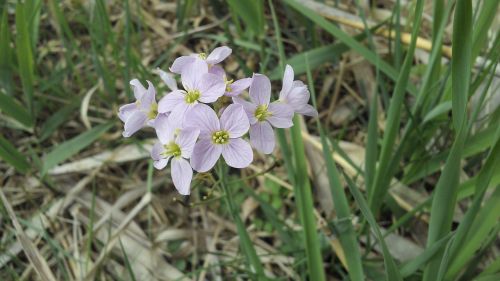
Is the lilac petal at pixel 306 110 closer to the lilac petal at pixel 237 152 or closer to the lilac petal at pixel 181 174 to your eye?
the lilac petal at pixel 237 152

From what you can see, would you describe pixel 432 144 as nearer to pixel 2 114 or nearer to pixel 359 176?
pixel 359 176

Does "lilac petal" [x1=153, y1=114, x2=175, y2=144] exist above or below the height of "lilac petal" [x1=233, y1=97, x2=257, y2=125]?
below

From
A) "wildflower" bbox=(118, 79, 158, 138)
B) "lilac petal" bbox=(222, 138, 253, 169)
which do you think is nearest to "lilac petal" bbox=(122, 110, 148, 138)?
"wildflower" bbox=(118, 79, 158, 138)

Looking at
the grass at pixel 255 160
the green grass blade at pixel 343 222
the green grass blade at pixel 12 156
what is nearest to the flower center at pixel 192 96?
the grass at pixel 255 160

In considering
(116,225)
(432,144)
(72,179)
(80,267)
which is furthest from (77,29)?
(432,144)

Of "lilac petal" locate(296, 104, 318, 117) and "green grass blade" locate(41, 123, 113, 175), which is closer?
"lilac petal" locate(296, 104, 318, 117)

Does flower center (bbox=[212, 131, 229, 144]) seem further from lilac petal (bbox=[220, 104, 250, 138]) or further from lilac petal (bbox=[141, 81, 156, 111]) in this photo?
lilac petal (bbox=[141, 81, 156, 111])

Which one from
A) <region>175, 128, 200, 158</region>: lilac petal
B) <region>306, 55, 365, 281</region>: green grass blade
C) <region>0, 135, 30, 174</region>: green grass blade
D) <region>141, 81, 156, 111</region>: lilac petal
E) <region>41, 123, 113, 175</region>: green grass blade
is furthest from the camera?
<region>41, 123, 113, 175</region>: green grass blade
